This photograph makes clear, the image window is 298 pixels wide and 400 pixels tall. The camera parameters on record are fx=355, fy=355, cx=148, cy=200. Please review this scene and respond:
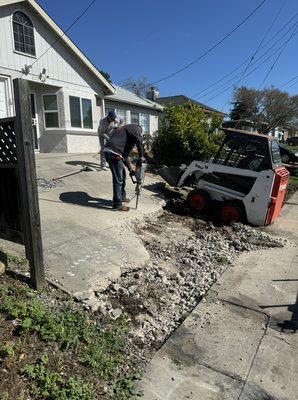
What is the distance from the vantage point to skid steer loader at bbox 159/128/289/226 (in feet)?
25.2

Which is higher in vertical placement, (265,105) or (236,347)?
(265,105)

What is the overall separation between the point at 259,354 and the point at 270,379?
1.12ft

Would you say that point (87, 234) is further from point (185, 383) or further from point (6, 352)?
point (185, 383)

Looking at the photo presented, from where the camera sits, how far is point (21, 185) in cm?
361

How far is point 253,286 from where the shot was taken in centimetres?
500

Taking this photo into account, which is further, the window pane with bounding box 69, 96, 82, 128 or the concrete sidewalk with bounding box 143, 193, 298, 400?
the window pane with bounding box 69, 96, 82, 128

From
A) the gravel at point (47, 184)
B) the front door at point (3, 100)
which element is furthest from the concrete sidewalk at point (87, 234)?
the front door at point (3, 100)

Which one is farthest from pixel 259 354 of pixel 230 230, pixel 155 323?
pixel 230 230

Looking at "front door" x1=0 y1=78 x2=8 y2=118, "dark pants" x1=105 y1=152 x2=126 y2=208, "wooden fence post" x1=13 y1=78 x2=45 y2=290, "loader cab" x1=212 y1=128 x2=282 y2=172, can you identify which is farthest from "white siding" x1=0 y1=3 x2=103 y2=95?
"wooden fence post" x1=13 y1=78 x2=45 y2=290

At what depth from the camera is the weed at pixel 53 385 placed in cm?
259

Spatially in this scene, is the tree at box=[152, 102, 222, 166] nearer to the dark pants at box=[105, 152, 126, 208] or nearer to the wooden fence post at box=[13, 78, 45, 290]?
the dark pants at box=[105, 152, 126, 208]

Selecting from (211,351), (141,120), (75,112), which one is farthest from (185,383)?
(141,120)

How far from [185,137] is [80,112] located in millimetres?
5090

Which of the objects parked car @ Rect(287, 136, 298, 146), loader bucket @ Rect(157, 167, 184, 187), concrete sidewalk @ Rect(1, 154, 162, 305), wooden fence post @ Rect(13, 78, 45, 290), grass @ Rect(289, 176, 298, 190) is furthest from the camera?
parked car @ Rect(287, 136, 298, 146)
